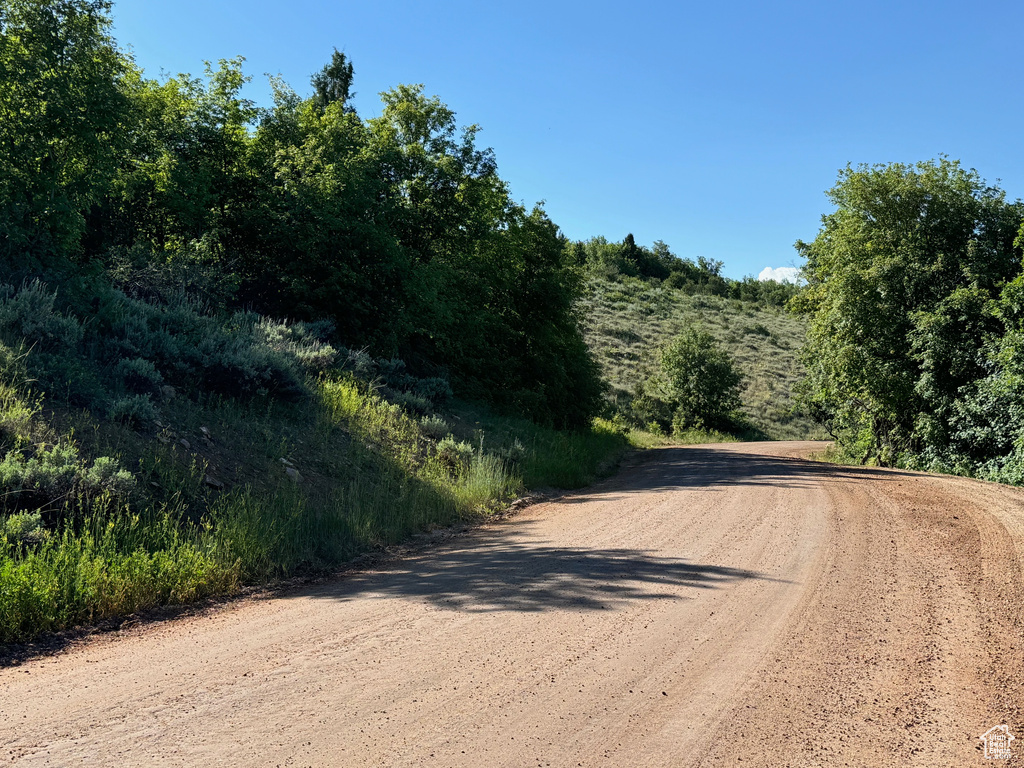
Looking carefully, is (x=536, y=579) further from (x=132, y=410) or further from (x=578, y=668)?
(x=132, y=410)

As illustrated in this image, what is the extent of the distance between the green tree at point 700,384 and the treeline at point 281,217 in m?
16.0

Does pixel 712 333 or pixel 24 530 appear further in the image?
pixel 712 333

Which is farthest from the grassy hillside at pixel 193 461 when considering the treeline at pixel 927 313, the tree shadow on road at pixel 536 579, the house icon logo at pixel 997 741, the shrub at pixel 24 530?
the treeline at pixel 927 313

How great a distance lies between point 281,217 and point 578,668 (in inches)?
643

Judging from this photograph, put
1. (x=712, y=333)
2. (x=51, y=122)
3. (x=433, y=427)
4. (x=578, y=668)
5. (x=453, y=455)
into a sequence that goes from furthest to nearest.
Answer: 1. (x=712, y=333)
2. (x=433, y=427)
3. (x=453, y=455)
4. (x=51, y=122)
5. (x=578, y=668)

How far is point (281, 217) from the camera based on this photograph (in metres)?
17.9

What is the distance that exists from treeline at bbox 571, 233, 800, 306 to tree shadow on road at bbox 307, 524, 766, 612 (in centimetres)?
7528

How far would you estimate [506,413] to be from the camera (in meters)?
21.5

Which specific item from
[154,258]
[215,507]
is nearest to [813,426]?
[154,258]

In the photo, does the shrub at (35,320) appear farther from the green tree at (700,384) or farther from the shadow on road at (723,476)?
the green tree at (700,384)

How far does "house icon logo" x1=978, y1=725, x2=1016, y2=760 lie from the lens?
327cm

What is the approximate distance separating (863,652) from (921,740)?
3.85 feet

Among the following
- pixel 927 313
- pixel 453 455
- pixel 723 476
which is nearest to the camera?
pixel 453 455

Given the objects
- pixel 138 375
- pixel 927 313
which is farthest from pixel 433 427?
pixel 927 313
